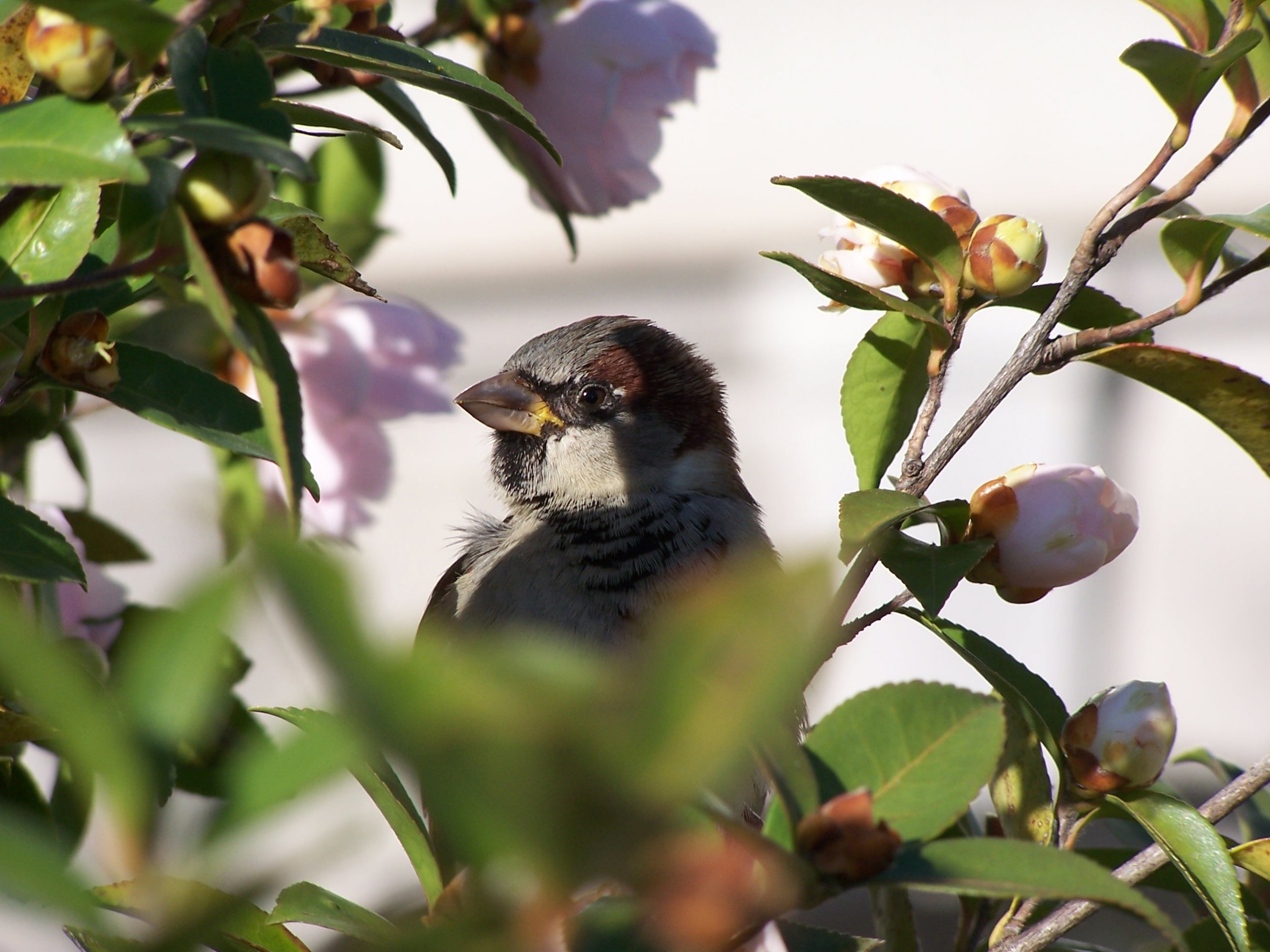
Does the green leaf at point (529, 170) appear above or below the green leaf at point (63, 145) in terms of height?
above

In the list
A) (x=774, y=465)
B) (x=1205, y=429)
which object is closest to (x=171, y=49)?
(x=774, y=465)

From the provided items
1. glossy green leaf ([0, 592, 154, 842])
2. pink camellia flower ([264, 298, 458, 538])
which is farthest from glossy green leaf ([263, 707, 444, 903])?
pink camellia flower ([264, 298, 458, 538])

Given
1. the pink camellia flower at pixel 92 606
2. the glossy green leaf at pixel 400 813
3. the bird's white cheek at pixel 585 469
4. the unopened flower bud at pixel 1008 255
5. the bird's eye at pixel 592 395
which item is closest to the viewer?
the glossy green leaf at pixel 400 813

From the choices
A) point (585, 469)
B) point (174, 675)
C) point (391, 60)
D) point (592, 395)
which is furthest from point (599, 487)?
point (174, 675)

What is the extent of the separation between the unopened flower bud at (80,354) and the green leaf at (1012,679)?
362mm

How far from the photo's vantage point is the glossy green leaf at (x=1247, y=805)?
2.50 ft

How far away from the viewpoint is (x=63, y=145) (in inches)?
14.9

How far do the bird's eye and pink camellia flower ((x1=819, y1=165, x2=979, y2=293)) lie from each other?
67cm

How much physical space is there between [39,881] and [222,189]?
0.22 m

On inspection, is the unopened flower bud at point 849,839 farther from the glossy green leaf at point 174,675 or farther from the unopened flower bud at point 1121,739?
the unopened flower bud at point 1121,739

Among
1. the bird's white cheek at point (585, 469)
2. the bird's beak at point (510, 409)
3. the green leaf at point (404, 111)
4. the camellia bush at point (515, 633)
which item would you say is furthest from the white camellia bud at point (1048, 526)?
the bird's beak at point (510, 409)

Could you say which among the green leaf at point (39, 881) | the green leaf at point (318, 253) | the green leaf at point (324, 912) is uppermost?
the green leaf at point (318, 253)

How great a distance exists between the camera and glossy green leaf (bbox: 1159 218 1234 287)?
0.60 meters

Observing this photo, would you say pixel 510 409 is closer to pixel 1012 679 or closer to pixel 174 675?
pixel 1012 679
